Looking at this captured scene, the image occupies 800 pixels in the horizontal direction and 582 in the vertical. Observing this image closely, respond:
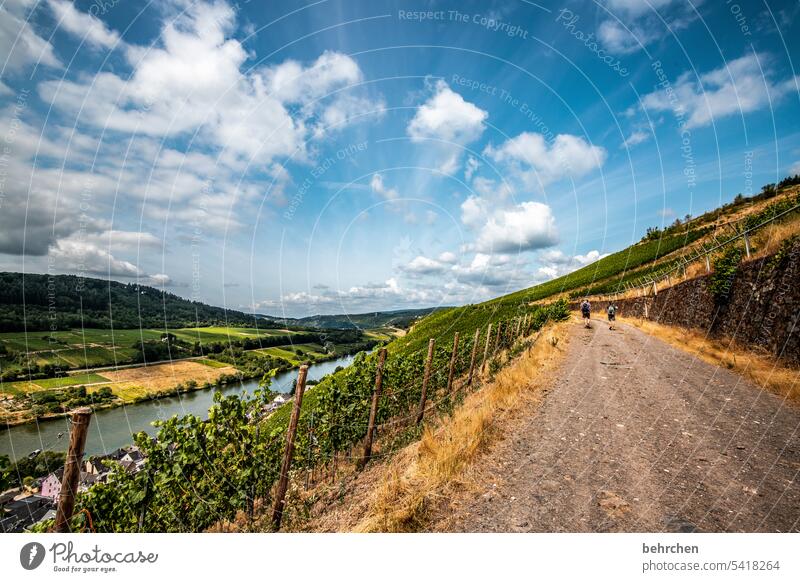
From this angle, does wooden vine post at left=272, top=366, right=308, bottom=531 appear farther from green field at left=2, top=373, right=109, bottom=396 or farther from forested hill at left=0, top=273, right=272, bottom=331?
green field at left=2, top=373, right=109, bottom=396

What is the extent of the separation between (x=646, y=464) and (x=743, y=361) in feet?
35.0

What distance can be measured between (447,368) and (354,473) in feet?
35.2

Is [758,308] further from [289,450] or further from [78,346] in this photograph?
[78,346]

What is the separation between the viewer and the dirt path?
454 cm

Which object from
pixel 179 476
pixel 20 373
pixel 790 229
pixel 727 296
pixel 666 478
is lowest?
pixel 20 373

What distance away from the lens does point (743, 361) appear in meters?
12.5

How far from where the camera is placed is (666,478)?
5461 mm

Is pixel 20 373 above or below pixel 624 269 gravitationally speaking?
below

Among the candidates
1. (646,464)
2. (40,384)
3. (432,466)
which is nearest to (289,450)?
(432,466)

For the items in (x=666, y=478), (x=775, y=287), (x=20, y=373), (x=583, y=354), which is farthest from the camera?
(x=20, y=373)

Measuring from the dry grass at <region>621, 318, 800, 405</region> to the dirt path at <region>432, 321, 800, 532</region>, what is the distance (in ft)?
1.64

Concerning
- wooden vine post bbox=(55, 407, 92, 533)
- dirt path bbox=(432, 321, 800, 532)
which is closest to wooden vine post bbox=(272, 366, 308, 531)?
wooden vine post bbox=(55, 407, 92, 533)

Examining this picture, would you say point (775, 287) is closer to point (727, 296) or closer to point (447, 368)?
point (727, 296)

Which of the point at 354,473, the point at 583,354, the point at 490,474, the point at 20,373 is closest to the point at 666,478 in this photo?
the point at 490,474
